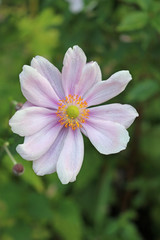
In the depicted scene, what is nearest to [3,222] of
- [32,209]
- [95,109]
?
[32,209]

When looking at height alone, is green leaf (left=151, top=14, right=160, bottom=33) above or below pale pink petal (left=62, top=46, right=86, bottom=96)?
below

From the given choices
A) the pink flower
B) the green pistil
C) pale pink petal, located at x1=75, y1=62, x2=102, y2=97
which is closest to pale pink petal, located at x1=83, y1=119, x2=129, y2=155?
the pink flower

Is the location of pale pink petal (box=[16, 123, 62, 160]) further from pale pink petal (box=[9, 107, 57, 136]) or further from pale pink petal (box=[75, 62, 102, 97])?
pale pink petal (box=[75, 62, 102, 97])

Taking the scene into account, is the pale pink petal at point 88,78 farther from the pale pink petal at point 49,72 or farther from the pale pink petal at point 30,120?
the pale pink petal at point 30,120

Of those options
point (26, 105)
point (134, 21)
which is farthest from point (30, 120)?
point (134, 21)

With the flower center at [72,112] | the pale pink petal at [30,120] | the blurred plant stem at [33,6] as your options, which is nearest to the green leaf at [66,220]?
the flower center at [72,112]

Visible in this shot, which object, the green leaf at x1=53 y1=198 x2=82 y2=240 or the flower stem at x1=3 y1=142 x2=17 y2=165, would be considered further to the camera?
the green leaf at x1=53 y1=198 x2=82 y2=240

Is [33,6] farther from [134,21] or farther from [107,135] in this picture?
[107,135]
